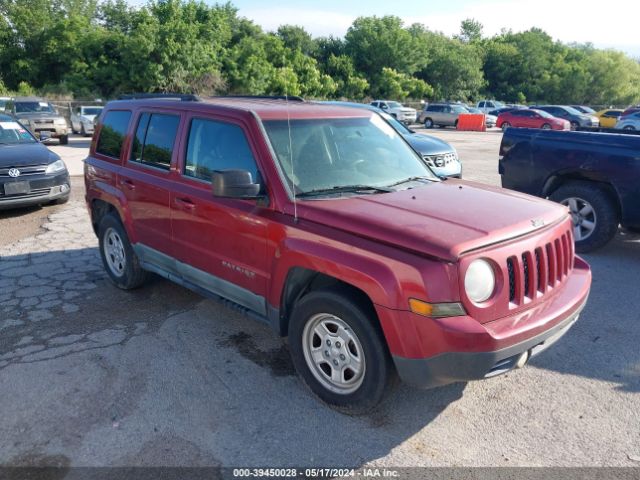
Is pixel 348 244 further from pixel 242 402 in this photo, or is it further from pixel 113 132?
pixel 113 132

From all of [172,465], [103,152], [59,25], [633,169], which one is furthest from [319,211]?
[59,25]

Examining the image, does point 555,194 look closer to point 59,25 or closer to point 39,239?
point 39,239

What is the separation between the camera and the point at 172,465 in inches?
115

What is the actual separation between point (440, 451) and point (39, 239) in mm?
6333

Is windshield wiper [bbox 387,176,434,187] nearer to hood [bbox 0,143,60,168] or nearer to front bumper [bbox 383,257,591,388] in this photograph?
front bumper [bbox 383,257,591,388]

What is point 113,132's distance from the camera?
17.6ft

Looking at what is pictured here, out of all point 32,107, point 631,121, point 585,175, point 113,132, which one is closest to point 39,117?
point 32,107

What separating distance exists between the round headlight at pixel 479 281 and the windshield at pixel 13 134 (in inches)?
360

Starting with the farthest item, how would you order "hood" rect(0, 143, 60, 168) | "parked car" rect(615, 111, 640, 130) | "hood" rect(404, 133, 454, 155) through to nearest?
"parked car" rect(615, 111, 640, 130)
"hood" rect(404, 133, 454, 155)
"hood" rect(0, 143, 60, 168)

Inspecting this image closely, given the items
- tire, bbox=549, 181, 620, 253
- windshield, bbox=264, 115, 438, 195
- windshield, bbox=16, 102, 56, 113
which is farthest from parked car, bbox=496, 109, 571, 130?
windshield, bbox=264, 115, 438, 195

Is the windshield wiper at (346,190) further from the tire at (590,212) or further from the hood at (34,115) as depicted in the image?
the hood at (34,115)

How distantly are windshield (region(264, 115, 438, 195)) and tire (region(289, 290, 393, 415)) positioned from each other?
831 mm

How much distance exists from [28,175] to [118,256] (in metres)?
4.07

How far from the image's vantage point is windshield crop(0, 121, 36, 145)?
9406 mm
